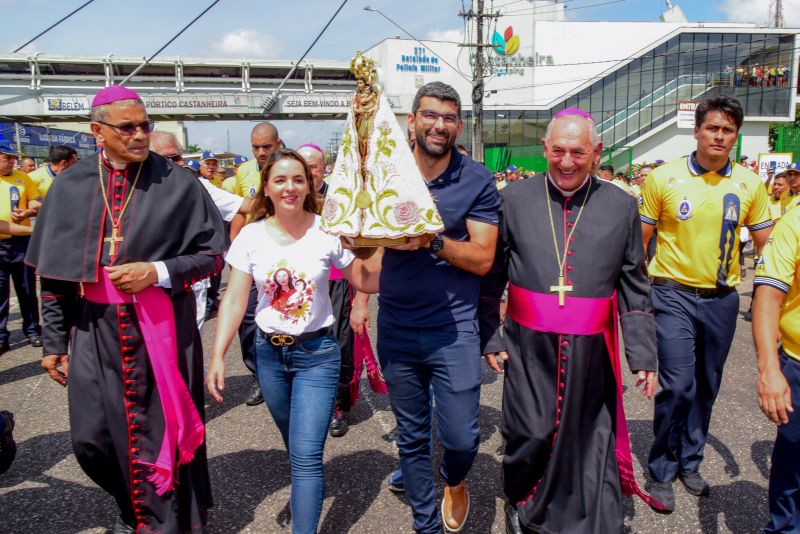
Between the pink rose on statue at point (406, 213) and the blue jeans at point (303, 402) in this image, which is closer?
the pink rose on statue at point (406, 213)

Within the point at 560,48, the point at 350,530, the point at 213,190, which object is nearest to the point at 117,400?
the point at 350,530

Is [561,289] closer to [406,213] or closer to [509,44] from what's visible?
[406,213]

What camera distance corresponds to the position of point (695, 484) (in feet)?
11.5

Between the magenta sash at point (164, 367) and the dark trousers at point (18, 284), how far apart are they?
5020 mm

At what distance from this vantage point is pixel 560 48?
44.5m

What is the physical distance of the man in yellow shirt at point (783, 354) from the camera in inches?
93.4

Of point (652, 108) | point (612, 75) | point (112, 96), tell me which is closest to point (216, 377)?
point (112, 96)

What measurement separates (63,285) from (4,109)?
47.5 metres

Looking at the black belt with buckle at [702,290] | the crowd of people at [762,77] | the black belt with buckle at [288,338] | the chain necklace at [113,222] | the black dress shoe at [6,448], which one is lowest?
the black dress shoe at [6,448]

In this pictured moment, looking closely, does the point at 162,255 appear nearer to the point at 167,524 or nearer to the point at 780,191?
the point at 167,524

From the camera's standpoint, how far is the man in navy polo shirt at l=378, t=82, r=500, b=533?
9.22 ft

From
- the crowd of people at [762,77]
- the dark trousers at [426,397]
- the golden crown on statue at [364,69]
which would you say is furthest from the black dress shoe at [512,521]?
the crowd of people at [762,77]

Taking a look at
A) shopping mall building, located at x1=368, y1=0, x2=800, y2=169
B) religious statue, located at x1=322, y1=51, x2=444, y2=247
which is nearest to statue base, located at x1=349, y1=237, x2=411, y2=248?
religious statue, located at x1=322, y1=51, x2=444, y2=247

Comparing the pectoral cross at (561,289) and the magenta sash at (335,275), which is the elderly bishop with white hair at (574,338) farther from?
the magenta sash at (335,275)
